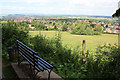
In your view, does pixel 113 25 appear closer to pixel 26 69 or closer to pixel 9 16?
pixel 26 69

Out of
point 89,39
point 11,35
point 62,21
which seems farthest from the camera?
point 11,35

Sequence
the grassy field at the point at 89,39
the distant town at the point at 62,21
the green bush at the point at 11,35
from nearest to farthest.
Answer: the distant town at the point at 62,21 → the grassy field at the point at 89,39 → the green bush at the point at 11,35

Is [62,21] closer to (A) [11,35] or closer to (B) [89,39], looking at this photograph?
(B) [89,39]

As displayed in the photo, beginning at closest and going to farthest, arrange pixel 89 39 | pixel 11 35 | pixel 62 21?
pixel 89 39, pixel 62 21, pixel 11 35

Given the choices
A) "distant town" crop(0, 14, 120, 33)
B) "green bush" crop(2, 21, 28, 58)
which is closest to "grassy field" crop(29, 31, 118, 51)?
"distant town" crop(0, 14, 120, 33)

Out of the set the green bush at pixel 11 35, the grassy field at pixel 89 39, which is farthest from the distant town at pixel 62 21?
the green bush at pixel 11 35

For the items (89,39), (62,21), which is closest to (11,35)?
(62,21)

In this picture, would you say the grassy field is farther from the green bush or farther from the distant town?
the green bush

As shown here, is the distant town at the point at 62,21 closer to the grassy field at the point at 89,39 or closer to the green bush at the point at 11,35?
the grassy field at the point at 89,39

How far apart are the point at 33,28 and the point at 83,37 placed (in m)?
2.63

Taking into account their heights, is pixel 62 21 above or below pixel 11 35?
above

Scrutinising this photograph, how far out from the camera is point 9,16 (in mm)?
6422

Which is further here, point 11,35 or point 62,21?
point 11,35

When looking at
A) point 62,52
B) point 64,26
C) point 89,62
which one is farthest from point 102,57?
point 64,26
